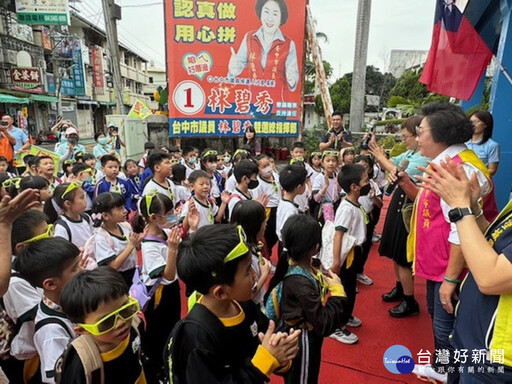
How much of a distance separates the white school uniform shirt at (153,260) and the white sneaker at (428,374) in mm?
2104

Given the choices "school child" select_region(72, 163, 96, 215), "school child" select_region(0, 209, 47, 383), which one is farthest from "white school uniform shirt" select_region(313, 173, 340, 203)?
"school child" select_region(0, 209, 47, 383)

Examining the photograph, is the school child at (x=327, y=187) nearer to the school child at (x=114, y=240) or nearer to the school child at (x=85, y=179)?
the school child at (x=114, y=240)

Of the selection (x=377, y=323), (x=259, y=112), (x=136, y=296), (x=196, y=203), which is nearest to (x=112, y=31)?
(x=259, y=112)

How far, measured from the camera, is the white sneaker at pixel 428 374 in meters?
2.50

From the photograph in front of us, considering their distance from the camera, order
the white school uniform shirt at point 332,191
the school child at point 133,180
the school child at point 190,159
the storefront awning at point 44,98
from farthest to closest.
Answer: the storefront awning at point 44,98 < the school child at point 190,159 < the school child at point 133,180 < the white school uniform shirt at point 332,191

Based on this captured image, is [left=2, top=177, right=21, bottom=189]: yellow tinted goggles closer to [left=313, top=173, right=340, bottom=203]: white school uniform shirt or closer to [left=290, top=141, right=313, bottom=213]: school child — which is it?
[left=290, top=141, right=313, bottom=213]: school child


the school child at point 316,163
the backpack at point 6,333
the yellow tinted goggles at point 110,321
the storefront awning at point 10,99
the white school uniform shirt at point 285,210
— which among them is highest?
the storefront awning at point 10,99

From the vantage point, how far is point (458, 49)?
4.58 metres

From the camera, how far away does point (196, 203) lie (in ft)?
11.2

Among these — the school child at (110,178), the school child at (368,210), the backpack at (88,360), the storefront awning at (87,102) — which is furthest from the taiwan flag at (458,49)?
the storefront awning at (87,102)

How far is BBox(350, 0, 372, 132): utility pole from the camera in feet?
32.2

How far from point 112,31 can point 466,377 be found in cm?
1064

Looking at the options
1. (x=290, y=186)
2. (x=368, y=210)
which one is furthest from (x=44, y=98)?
(x=368, y=210)

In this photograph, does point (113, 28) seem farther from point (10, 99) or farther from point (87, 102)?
point (87, 102)
